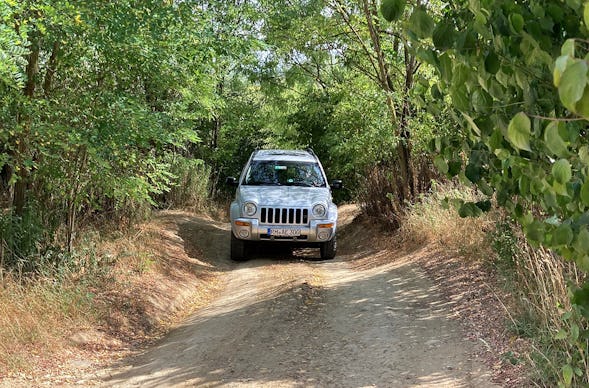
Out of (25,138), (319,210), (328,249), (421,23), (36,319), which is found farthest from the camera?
(328,249)

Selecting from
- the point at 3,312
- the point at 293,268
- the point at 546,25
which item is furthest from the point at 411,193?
the point at 546,25

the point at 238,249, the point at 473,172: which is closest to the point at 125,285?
the point at 238,249

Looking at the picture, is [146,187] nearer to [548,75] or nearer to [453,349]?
[453,349]

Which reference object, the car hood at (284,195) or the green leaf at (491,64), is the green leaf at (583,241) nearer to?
the green leaf at (491,64)

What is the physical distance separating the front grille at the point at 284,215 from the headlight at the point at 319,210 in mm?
223

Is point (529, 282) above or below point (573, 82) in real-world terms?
below

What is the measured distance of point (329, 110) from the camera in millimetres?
19391

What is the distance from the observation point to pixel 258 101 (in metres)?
24.5

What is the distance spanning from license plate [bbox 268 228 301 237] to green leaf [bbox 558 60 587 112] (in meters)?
9.54

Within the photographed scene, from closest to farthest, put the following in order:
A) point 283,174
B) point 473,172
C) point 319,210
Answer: point 473,172
point 319,210
point 283,174

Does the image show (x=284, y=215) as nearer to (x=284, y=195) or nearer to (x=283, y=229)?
(x=283, y=229)

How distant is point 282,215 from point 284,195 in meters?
0.49

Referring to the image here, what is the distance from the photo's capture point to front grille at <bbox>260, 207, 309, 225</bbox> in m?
10.4

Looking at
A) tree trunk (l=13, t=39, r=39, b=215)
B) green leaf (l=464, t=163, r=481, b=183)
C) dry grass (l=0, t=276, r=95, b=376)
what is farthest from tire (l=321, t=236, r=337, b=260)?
green leaf (l=464, t=163, r=481, b=183)
